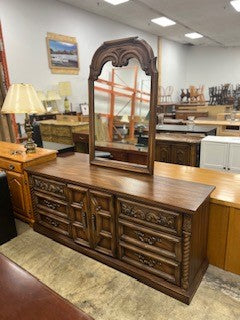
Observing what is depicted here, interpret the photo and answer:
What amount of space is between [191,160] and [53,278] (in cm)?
244

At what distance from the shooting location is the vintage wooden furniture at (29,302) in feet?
2.84

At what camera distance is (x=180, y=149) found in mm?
3549

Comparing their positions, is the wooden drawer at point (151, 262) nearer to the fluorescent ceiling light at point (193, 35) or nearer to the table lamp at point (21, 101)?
the table lamp at point (21, 101)

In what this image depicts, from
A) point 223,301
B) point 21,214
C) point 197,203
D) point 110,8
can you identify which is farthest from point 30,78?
point 223,301

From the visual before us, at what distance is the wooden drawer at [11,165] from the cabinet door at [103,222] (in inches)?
37.0

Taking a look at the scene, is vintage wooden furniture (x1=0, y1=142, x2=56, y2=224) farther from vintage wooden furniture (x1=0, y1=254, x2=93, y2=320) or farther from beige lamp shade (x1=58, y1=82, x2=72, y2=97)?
beige lamp shade (x1=58, y1=82, x2=72, y2=97)

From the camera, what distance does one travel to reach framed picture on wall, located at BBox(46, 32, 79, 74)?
5.08 metres

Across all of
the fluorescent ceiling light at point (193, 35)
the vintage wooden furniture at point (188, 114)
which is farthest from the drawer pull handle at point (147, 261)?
the fluorescent ceiling light at point (193, 35)

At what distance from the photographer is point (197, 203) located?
145 cm

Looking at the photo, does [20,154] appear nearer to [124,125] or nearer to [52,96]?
[124,125]

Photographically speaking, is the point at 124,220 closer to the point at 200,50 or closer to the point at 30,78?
the point at 30,78

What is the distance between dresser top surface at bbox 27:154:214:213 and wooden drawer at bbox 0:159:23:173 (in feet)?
0.53

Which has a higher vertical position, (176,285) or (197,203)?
(197,203)

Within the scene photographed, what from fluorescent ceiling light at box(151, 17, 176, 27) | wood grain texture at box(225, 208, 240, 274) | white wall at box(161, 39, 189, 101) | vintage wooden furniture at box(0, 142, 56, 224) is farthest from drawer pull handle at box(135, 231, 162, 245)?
white wall at box(161, 39, 189, 101)
